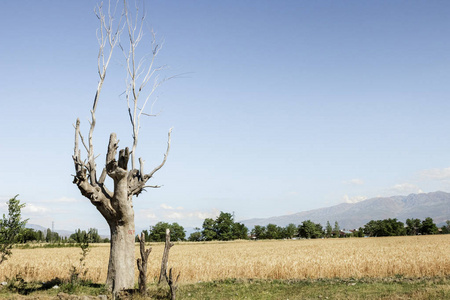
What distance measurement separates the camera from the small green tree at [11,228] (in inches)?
581

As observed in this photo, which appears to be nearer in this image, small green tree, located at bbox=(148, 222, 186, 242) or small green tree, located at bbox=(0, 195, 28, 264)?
small green tree, located at bbox=(0, 195, 28, 264)

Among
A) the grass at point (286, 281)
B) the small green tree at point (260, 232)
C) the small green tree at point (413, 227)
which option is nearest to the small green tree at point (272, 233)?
the small green tree at point (260, 232)

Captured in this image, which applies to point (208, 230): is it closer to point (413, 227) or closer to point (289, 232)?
point (289, 232)

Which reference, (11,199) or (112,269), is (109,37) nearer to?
(11,199)

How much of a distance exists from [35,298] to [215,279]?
907 cm

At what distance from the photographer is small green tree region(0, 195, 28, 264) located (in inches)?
581

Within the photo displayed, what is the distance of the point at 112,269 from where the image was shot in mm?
14953

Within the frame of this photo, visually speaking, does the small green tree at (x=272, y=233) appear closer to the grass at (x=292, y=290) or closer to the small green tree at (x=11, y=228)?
the grass at (x=292, y=290)

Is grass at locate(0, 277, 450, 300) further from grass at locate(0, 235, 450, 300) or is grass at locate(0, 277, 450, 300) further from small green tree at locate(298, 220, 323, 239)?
small green tree at locate(298, 220, 323, 239)

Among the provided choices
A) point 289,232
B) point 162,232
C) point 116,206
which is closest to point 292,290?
point 116,206

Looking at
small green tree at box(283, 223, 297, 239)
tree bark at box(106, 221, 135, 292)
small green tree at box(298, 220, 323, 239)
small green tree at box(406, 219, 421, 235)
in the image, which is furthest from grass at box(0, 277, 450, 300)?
small green tree at box(406, 219, 421, 235)

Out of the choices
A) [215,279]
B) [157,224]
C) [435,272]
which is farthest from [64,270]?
[157,224]

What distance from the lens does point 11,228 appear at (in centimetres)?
1498

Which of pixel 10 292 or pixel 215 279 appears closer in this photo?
pixel 10 292
